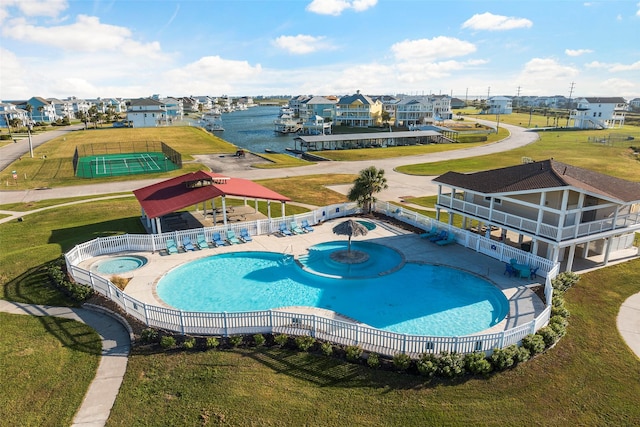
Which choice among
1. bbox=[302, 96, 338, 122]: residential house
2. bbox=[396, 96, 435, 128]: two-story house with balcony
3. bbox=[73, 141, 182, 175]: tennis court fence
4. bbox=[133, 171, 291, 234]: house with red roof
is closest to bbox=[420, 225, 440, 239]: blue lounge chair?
bbox=[133, 171, 291, 234]: house with red roof

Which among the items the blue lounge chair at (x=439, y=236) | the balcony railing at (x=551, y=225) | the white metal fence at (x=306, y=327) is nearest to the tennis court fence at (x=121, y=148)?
the blue lounge chair at (x=439, y=236)

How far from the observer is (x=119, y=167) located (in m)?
61.2

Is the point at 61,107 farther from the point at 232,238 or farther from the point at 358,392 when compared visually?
the point at 358,392

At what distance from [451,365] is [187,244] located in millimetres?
18262

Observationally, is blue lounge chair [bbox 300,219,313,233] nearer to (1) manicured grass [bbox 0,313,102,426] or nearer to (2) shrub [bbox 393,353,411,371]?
(1) manicured grass [bbox 0,313,102,426]

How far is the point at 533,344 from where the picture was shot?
49.4 feet

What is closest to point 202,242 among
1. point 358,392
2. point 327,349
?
point 327,349

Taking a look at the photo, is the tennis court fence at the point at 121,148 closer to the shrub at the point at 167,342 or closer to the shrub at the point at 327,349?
the shrub at the point at 167,342

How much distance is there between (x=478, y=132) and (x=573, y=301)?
321 feet

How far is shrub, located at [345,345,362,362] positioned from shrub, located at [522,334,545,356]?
250 inches

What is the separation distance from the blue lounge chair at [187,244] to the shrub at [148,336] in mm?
10249

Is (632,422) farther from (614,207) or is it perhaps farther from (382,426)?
(614,207)

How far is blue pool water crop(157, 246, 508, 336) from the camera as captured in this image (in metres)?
18.3

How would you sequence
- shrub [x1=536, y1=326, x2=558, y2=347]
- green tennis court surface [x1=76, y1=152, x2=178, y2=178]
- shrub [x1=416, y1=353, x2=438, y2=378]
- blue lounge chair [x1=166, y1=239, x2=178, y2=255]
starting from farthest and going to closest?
green tennis court surface [x1=76, y1=152, x2=178, y2=178], blue lounge chair [x1=166, y1=239, x2=178, y2=255], shrub [x1=536, y1=326, x2=558, y2=347], shrub [x1=416, y1=353, x2=438, y2=378]
